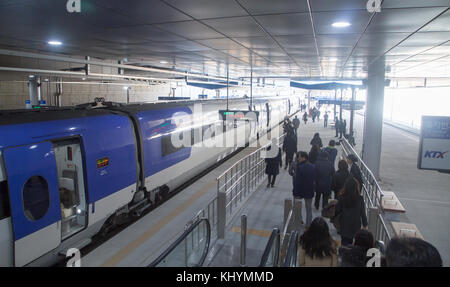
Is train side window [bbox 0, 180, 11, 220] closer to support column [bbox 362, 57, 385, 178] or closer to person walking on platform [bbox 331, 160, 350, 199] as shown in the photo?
person walking on platform [bbox 331, 160, 350, 199]

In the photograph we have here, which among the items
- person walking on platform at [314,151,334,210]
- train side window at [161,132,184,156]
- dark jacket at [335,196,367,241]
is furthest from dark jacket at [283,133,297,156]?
dark jacket at [335,196,367,241]

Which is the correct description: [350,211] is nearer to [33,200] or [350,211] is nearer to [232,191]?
[232,191]

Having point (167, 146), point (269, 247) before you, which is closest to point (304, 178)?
point (269, 247)

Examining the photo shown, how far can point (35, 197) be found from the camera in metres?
4.58

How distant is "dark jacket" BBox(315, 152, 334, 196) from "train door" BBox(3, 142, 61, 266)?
5043 mm

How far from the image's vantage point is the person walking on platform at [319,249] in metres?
3.42

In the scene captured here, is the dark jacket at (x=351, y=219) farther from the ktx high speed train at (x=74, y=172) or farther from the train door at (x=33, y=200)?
the train door at (x=33, y=200)

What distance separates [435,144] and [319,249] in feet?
18.0

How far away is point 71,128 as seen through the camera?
5.47 m

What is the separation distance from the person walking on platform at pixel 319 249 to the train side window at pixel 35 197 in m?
3.71

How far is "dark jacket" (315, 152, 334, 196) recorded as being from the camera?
6832 millimetres

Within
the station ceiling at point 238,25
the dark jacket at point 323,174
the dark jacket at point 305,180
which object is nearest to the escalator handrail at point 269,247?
the dark jacket at point 305,180
